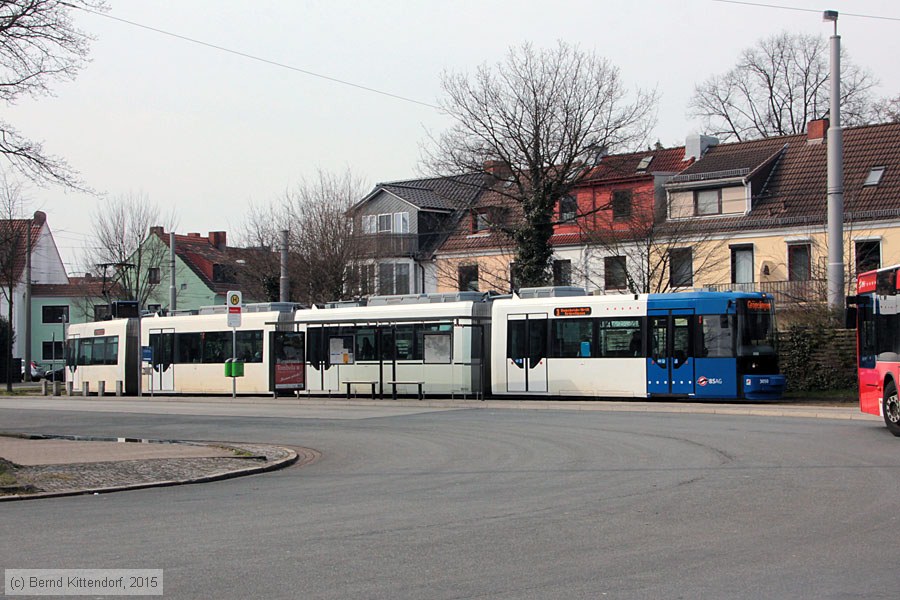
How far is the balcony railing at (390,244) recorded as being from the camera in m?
52.6

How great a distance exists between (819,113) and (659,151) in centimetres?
989

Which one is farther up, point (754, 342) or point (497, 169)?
point (497, 169)

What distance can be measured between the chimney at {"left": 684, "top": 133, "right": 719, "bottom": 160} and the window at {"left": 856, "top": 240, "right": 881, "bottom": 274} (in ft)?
36.3

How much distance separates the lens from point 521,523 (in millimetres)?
10234

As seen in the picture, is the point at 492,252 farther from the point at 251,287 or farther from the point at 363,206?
the point at 251,287

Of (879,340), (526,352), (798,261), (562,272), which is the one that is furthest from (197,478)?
(562,272)

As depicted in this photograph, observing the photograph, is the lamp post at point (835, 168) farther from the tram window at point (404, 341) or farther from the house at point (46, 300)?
the house at point (46, 300)

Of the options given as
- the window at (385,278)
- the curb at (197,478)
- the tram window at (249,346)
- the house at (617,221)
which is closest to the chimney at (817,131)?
the house at (617,221)

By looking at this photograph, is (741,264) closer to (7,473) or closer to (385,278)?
(385,278)

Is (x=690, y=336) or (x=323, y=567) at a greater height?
(x=690, y=336)

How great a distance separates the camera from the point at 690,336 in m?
28.5

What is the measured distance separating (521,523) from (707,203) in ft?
130

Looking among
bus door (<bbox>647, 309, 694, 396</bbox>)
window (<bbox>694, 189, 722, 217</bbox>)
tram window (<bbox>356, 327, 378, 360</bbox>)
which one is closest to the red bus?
bus door (<bbox>647, 309, 694, 396</bbox>)

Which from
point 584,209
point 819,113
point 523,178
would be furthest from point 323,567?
point 819,113
